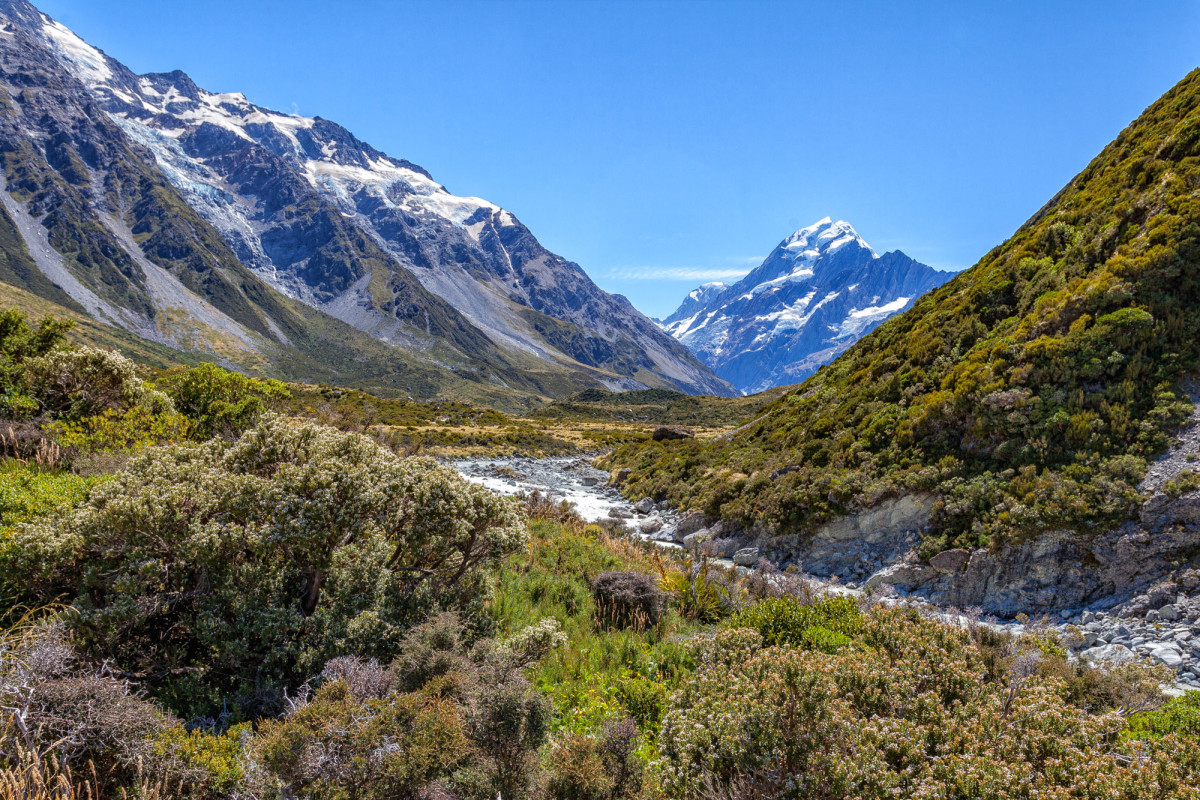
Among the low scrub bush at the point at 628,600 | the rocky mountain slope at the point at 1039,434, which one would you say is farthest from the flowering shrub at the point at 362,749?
the rocky mountain slope at the point at 1039,434

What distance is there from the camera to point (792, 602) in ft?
28.7

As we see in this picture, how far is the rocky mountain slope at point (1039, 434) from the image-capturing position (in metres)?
11.2

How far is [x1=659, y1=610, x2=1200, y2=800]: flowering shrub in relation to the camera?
11.3ft

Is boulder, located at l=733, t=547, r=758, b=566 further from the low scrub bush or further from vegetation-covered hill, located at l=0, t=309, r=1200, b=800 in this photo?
the low scrub bush

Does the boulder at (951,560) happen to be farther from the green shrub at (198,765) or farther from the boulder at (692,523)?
the green shrub at (198,765)

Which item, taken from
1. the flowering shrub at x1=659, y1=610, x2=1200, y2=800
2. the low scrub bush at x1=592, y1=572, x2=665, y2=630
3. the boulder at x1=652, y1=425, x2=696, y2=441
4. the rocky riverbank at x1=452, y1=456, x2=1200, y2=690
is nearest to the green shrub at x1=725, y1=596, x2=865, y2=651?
the low scrub bush at x1=592, y1=572, x2=665, y2=630

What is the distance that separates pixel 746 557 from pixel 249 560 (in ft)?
48.4

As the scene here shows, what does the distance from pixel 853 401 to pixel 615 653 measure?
678 inches

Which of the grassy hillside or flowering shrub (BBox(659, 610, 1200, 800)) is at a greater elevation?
the grassy hillside

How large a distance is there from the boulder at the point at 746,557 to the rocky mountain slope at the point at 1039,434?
0.33 metres

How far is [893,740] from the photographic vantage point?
3.92 meters

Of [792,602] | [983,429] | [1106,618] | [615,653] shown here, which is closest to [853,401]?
[983,429]

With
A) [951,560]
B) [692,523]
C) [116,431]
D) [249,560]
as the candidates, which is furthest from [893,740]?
[692,523]

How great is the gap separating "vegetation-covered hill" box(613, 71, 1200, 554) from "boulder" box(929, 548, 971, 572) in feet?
1.13
